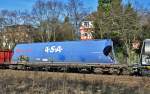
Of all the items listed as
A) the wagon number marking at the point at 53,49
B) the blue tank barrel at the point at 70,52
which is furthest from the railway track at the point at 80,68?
the wagon number marking at the point at 53,49

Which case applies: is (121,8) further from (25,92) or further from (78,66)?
(25,92)

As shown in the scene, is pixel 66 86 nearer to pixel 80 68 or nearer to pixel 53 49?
pixel 80 68

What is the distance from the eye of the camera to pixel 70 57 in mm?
35531

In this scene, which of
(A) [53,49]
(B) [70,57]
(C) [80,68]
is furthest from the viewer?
(A) [53,49]

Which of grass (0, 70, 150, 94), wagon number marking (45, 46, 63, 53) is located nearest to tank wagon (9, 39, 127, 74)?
wagon number marking (45, 46, 63, 53)

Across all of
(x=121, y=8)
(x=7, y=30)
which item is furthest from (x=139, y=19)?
(x=7, y=30)

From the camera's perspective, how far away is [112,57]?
108 ft

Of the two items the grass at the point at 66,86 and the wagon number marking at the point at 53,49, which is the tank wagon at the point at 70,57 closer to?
the wagon number marking at the point at 53,49

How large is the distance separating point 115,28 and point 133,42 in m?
3.52

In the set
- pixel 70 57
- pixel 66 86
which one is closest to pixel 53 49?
pixel 70 57

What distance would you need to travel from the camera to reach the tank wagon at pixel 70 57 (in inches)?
1287

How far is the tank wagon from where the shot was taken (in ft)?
107

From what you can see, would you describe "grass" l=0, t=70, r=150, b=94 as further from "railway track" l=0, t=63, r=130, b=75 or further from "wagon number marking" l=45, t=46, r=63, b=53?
"wagon number marking" l=45, t=46, r=63, b=53

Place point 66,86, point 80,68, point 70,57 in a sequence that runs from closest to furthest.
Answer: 1. point 66,86
2. point 80,68
3. point 70,57
